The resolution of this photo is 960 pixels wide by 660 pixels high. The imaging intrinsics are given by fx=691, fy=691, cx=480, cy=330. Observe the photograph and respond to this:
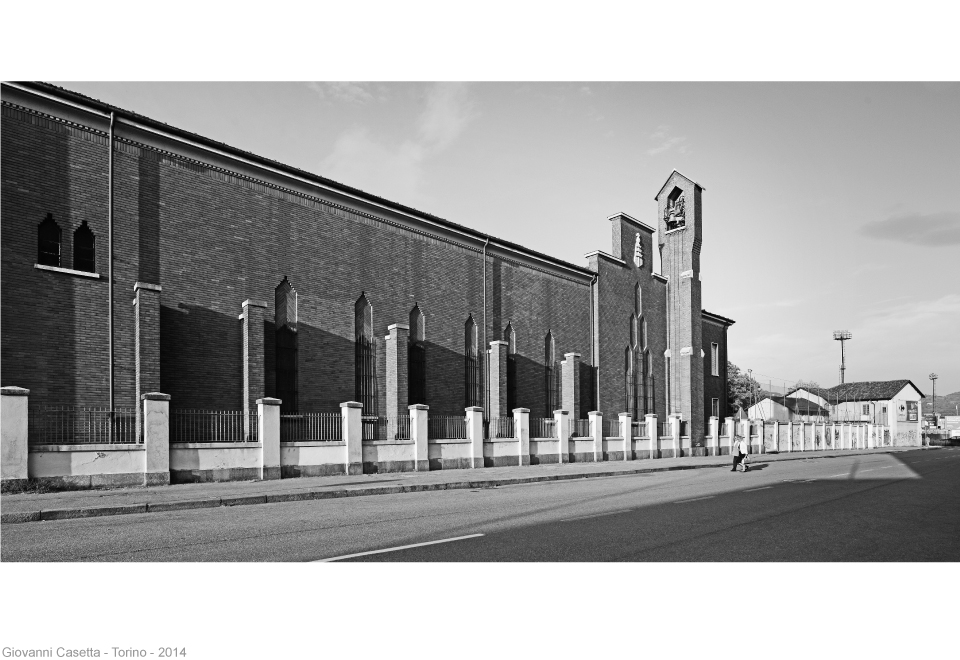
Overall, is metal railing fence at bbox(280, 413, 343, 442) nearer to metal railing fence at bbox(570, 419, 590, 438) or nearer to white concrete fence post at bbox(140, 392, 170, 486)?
white concrete fence post at bbox(140, 392, 170, 486)

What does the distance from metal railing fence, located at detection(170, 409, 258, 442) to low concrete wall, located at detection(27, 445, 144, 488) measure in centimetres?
237

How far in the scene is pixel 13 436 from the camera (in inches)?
520

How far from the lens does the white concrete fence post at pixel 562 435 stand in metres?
27.1

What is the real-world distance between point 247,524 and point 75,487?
642 cm

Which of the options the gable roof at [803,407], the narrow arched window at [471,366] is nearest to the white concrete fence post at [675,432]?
the narrow arched window at [471,366]

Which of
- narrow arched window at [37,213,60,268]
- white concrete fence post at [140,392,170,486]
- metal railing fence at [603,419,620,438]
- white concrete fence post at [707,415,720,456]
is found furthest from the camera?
white concrete fence post at [707,415,720,456]

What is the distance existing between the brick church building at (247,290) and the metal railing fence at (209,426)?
0.41 m

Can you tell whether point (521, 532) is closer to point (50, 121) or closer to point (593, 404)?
point (50, 121)

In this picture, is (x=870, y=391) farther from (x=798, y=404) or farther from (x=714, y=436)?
(x=714, y=436)

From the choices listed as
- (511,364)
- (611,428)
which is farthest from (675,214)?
(511,364)

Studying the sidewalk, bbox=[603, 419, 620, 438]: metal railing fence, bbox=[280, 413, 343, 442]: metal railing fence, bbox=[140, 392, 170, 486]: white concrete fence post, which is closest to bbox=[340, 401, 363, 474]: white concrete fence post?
the sidewalk

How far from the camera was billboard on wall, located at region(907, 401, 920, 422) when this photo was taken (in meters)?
81.2
